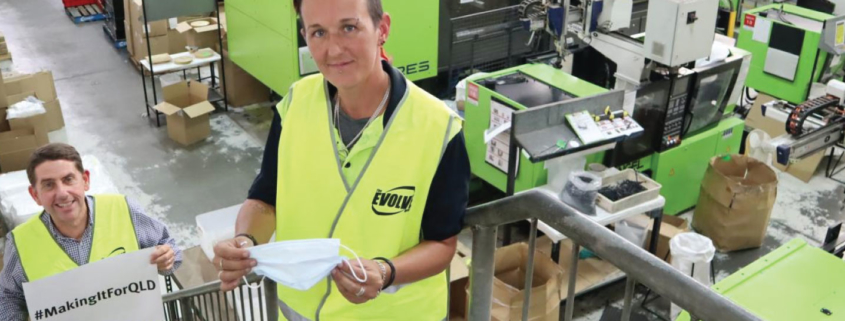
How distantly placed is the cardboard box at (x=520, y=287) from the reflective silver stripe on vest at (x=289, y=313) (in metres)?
1.77

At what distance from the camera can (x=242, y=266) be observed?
1.61 metres

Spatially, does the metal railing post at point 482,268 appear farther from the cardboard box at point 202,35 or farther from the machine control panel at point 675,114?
the cardboard box at point 202,35

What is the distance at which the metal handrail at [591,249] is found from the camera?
3.51ft

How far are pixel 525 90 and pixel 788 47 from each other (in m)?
2.84

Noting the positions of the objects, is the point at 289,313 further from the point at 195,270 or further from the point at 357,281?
the point at 195,270

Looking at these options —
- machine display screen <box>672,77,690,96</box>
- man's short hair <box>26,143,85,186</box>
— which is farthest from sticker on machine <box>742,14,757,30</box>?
man's short hair <box>26,143,85,186</box>

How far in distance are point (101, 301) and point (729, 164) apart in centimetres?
402

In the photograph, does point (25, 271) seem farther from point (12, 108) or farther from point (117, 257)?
point (12, 108)

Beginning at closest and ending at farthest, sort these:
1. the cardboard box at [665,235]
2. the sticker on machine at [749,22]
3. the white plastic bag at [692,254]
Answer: the white plastic bag at [692,254]
the cardboard box at [665,235]
the sticker on machine at [749,22]

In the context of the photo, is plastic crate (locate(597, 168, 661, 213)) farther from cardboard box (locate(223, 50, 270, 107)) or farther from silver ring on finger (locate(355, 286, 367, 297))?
cardboard box (locate(223, 50, 270, 107))

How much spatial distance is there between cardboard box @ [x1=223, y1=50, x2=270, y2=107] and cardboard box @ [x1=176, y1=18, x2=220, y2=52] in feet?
1.00

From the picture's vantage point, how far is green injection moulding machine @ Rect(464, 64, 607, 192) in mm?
4633

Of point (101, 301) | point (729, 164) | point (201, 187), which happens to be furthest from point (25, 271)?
point (729, 164)

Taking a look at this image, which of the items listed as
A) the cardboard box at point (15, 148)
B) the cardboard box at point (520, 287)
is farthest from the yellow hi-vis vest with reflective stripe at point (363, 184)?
the cardboard box at point (15, 148)
